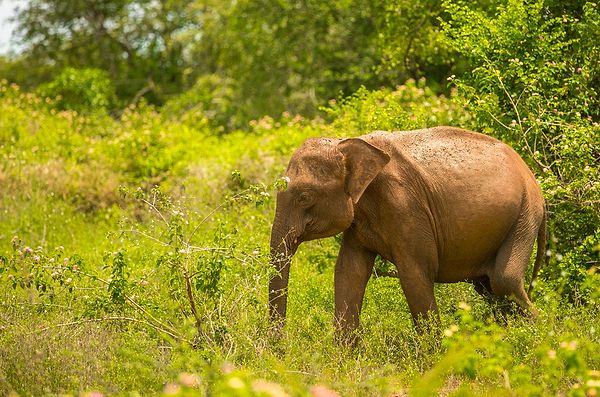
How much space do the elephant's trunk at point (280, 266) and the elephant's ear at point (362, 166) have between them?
1.78 ft

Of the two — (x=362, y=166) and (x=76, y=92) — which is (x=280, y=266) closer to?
(x=362, y=166)

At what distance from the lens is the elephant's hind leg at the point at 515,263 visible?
26.1 feet

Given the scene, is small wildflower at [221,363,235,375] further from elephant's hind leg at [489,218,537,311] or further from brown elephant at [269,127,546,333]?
elephant's hind leg at [489,218,537,311]

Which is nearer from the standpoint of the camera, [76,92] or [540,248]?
[540,248]

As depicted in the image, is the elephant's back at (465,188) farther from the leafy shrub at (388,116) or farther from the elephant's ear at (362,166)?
the leafy shrub at (388,116)

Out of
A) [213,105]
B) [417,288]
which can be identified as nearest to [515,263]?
[417,288]

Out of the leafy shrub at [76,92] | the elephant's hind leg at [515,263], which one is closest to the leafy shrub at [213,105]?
the leafy shrub at [76,92]

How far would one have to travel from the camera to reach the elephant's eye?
7.74 metres

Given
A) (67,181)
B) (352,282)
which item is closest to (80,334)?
(352,282)

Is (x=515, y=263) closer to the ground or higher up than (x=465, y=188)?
closer to the ground

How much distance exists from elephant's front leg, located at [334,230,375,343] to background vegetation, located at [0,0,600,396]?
0.61 feet

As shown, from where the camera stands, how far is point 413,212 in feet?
25.6

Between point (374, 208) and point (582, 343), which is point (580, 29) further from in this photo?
point (582, 343)

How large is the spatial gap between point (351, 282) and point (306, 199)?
2.68 feet
